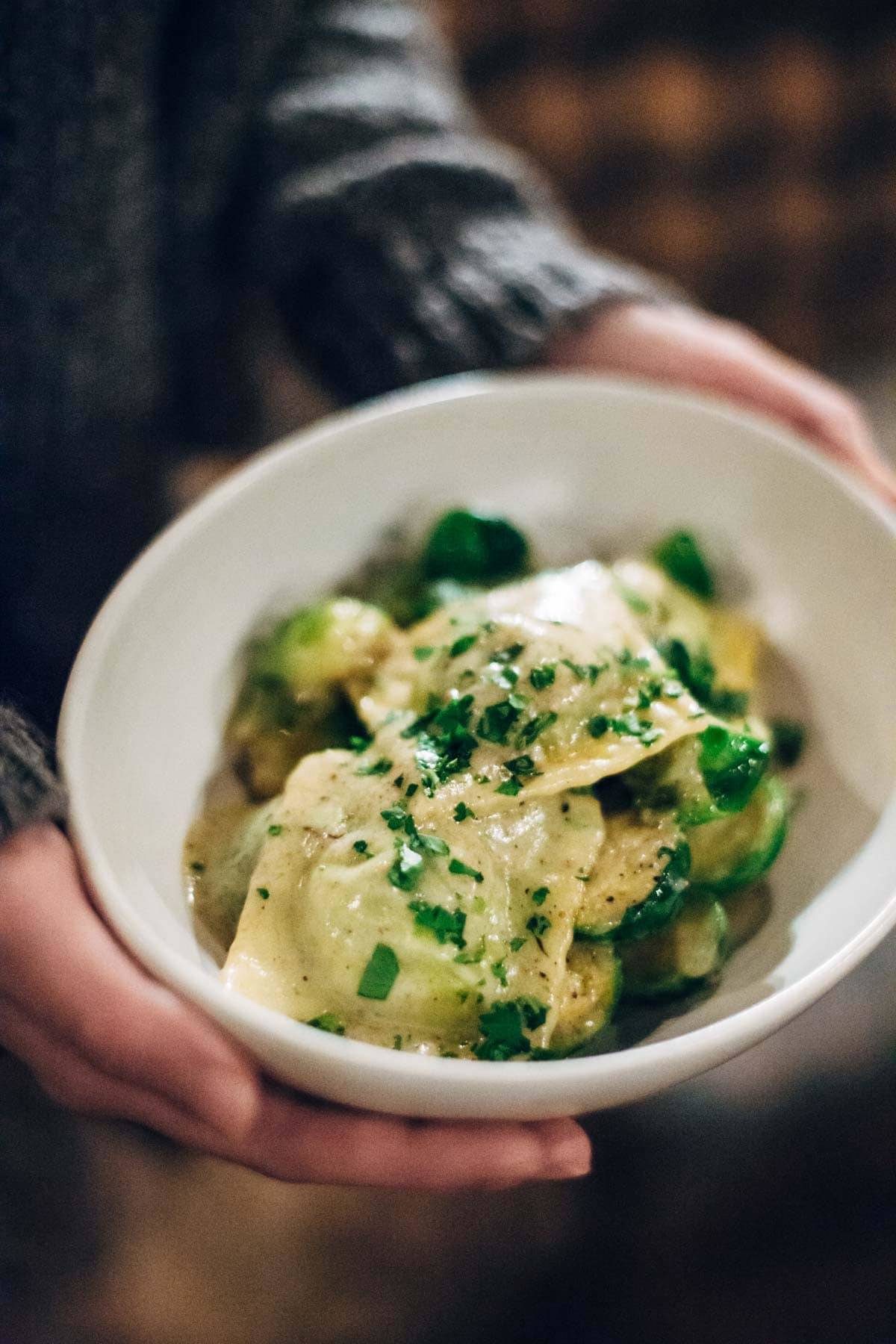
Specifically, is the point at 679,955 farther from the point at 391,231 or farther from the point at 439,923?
the point at 391,231

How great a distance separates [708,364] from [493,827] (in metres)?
0.59

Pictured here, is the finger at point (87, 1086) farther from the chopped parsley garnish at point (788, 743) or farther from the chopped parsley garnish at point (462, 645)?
the chopped parsley garnish at point (788, 743)

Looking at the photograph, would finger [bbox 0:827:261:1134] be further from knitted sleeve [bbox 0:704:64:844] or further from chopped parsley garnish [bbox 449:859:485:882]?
chopped parsley garnish [bbox 449:859:485:882]

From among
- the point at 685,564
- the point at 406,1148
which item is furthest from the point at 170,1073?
the point at 685,564

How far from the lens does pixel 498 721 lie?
26.9 inches

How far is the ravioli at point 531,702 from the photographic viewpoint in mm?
665

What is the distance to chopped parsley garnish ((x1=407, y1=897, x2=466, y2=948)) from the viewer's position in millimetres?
610

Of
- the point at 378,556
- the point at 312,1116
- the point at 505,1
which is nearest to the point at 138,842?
the point at 312,1116

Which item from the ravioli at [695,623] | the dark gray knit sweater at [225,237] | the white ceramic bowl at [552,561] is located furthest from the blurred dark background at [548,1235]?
the ravioli at [695,623]

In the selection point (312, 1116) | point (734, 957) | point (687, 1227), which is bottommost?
point (687, 1227)

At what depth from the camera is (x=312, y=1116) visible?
644 millimetres

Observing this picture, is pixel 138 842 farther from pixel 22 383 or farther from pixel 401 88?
pixel 401 88

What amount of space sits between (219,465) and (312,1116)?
0.92 meters

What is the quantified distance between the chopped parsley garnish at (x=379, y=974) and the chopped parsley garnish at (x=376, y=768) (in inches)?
4.5
